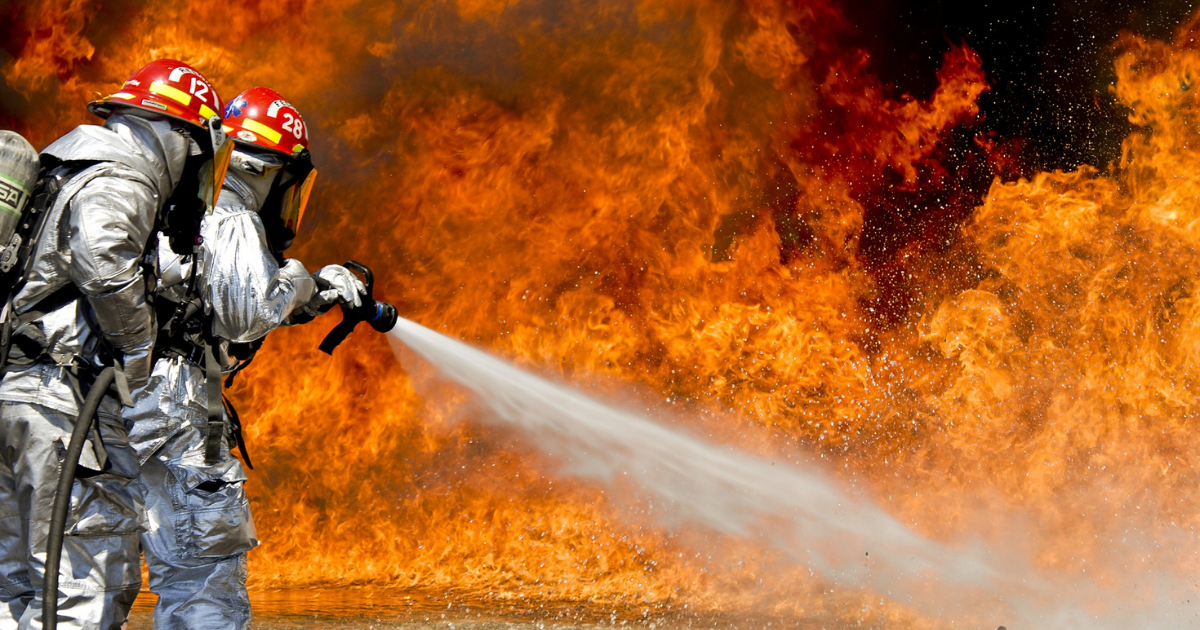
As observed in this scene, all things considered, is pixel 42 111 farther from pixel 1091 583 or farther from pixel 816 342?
pixel 1091 583

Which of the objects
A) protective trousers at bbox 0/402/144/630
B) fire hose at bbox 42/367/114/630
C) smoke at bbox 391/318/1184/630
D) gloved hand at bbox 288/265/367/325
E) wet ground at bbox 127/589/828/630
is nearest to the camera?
fire hose at bbox 42/367/114/630

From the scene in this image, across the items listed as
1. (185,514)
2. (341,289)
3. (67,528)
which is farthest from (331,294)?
(67,528)

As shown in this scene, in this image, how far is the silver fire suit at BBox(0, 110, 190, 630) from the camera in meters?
2.76

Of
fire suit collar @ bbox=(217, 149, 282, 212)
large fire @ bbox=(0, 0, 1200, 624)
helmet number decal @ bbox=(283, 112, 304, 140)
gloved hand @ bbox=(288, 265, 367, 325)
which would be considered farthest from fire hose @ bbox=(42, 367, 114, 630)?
large fire @ bbox=(0, 0, 1200, 624)

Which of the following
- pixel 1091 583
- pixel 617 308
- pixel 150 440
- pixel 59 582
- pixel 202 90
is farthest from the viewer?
pixel 617 308

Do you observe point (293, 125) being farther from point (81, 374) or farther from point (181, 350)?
point (81, 374)

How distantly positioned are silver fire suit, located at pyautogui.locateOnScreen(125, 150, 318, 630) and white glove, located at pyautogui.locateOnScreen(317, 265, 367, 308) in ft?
0.90

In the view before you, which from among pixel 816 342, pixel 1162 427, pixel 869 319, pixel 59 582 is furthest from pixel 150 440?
pixel 1162 427

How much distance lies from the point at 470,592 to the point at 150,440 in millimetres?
3813

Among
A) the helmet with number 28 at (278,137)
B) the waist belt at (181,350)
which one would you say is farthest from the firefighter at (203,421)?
the helmet with number 28 at (278,137)

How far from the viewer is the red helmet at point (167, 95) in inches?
123

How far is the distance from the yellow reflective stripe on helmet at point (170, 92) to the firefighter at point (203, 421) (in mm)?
400

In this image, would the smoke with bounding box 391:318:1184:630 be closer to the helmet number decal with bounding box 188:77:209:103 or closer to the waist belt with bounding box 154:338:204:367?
the waist belt with bounding box 154:338:204:367

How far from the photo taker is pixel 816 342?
737 cm
